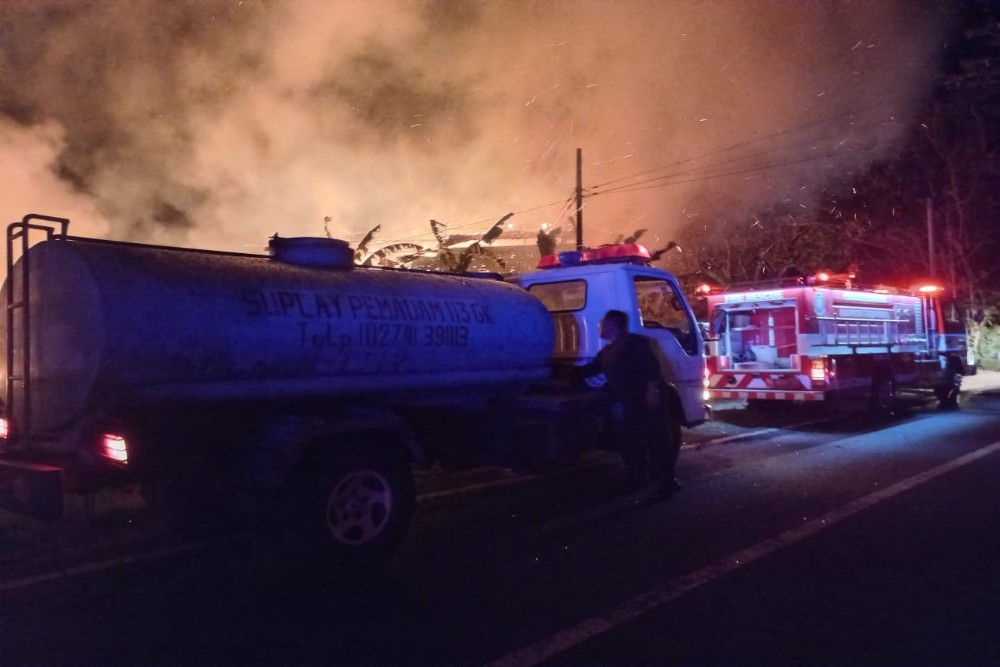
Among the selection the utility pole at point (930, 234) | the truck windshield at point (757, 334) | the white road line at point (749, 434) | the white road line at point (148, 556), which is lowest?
the white road line at point (148, 556)

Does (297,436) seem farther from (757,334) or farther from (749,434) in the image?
(757,334)

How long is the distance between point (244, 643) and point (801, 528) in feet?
12.5

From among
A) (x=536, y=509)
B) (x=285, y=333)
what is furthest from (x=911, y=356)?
(x=285, y=333)

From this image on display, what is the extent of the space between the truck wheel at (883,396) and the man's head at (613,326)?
7.23 meters

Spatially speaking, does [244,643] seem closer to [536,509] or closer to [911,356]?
[536,509]

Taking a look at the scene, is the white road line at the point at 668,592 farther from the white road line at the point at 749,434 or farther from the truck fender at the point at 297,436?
the white road line at the point at 749,434

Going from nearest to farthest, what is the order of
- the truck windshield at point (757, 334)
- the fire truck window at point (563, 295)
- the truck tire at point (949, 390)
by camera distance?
the fire truck window at point (563, 295) < the truck windshield at point (757, 334) < the truck tire at point (949, 390)

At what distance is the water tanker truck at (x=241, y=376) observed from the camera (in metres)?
4.32

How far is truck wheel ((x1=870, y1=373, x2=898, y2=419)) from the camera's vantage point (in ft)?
40.5

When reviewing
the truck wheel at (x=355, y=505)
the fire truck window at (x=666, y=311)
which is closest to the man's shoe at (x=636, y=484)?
the fire truck window at (x=666, y=311)

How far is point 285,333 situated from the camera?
4.83 m

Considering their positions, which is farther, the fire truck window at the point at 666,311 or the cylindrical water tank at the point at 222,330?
the fire truck window at the point at 666,311

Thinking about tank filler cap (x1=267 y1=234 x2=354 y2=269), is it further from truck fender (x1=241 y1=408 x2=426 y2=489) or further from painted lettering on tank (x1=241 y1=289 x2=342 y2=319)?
truck fender (x1=241 y1=408 x2=426 y2=489)

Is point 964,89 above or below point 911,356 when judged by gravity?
above
